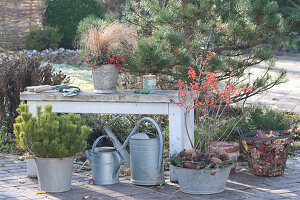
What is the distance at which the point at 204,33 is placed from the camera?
595 centimetres

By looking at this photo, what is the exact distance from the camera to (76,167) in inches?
205

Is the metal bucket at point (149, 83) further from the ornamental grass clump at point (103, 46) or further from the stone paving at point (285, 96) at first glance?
the stone paving at point (285, 96)

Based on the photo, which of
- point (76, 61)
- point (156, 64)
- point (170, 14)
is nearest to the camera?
point (156, 64)

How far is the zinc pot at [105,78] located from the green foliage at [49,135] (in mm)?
553

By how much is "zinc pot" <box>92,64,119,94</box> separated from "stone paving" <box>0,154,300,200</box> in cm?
93

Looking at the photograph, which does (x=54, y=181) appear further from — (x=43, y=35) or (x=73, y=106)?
(x=43, y=35)

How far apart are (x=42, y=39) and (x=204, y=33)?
1043 centimetres

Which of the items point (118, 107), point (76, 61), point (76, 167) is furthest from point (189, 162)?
point (76, 61)

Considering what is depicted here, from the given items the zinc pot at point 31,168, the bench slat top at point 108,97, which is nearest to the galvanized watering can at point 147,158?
the bench slat top at point 108,97

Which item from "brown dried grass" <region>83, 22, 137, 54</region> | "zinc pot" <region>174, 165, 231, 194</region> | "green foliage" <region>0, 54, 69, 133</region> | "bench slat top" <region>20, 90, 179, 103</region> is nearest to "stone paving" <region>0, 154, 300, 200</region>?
"zinc pot" <region>174, 165, 231, 194</region>

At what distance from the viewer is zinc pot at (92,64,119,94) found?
15.1 ft

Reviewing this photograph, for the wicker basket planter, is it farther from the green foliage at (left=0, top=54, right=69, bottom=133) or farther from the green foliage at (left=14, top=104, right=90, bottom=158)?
the green foliage at (left=0, top=54, right=69, bottom=133)

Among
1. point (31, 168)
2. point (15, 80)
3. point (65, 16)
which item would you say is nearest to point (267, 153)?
point (31, 168)

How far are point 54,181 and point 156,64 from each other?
1.73 metres
